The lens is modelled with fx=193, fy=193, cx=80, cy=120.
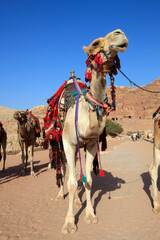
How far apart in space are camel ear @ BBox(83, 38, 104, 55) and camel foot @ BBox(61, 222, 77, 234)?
3.06 m

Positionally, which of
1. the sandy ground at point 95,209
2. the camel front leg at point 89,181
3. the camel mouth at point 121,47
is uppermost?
the camel mouth at point 121,47

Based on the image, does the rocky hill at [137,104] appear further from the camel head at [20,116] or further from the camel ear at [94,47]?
the camel ear at [94,47]

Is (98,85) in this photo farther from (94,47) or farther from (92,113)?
(94,47)

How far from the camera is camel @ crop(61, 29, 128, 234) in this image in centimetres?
303

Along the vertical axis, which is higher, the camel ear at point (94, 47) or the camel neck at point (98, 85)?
the camel ear at point (94, 47)

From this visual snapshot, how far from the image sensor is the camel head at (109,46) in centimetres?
294

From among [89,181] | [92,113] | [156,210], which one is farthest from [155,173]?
[92,113]

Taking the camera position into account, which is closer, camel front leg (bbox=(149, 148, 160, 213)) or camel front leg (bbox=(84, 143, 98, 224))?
camel front leg (bbox=(84, 143, 98, 224))

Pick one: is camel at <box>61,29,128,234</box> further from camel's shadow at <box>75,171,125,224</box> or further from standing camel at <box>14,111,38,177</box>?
standing camel at <box>14,111,38,177</box>

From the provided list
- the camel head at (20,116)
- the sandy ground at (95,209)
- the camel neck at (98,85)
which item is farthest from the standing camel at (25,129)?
the camel neck at (98,85)

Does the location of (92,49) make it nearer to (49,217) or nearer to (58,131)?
(58,131)

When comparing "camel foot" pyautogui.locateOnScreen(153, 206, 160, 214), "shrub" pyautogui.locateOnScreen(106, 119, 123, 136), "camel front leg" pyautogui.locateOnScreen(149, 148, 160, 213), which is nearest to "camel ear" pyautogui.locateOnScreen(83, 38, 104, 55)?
"camel front leg" pyautogui.locateOnScreen(149, 148, 160, 213)

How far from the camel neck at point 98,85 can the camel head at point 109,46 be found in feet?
0.65

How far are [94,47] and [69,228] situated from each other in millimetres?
3196
